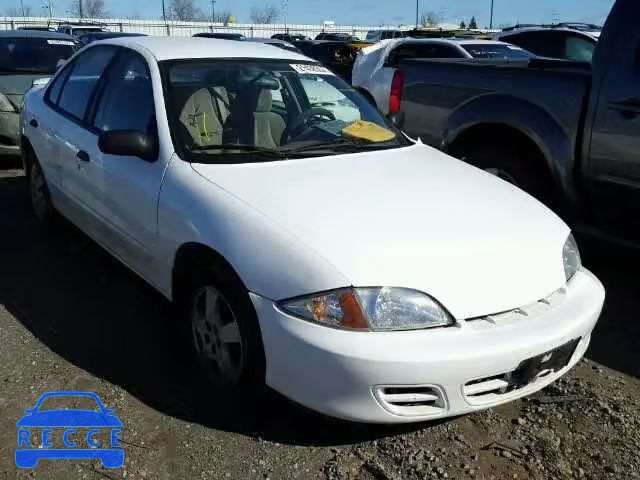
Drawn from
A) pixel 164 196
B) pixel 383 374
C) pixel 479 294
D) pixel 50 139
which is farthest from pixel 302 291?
pixel 50 139

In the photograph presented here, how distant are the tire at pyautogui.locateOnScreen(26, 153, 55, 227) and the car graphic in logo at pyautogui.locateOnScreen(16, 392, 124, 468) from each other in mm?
2357

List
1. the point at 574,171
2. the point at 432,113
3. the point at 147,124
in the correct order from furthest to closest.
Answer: the point at 432,113 < the point at 574,171 < the point at 147,124

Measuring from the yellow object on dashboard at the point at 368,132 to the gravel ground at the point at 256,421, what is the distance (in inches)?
59.3

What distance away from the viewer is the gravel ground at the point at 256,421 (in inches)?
101

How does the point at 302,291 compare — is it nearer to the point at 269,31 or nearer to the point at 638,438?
the point at 638,438

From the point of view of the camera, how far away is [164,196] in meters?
3.13

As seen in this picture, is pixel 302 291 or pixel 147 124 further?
pixel 147 124

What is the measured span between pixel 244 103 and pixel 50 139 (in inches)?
66.6

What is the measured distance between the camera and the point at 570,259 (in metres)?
3.02

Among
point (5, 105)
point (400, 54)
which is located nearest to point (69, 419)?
point (5, 105)

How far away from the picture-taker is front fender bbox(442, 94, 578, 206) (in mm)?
4254

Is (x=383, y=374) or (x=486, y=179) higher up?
(x=486, y=179)

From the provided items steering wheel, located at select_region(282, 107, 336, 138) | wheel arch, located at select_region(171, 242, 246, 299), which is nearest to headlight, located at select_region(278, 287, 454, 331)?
wheel arch, located at select_region(171, 242, 246, 299)

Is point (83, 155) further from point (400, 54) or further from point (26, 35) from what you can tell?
point (400, 54)
